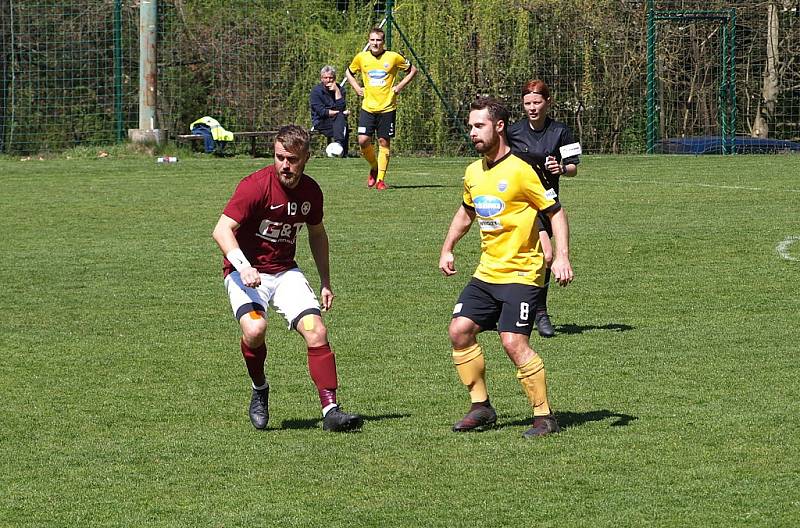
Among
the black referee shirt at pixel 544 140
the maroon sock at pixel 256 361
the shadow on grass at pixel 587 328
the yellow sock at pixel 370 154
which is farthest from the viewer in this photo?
the yellow sock at pixel 370 154

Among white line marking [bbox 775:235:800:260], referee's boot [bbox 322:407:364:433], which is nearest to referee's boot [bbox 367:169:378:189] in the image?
white line marking [bbox 775:235:800:260]

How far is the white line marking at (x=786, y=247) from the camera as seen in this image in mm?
13305

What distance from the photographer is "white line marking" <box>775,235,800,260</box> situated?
1330 centimetres

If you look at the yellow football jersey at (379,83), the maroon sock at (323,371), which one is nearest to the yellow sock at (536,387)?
the maroon sock at (323,371)

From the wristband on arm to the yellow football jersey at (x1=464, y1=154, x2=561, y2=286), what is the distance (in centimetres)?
124

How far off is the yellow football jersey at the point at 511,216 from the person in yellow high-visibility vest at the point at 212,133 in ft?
64.5

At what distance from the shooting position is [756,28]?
27.6 m

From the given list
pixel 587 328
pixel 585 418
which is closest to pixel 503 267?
pixel 585 418

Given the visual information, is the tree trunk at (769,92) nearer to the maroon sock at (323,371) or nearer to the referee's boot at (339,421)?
the maroon sock at (323,371)

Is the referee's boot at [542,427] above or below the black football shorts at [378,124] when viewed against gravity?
below

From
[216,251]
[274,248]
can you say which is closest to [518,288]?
[274,248]

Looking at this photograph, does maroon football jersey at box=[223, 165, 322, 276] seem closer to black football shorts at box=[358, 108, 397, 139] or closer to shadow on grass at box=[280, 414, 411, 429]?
shadow on grass at box=[280, 414, 411, 429]

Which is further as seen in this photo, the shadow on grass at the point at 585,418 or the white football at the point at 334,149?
the white football at the point at 334,149

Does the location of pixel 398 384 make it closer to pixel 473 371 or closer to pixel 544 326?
pixel 473 371
